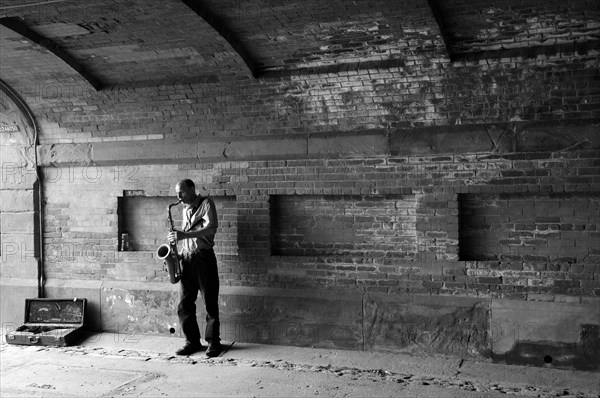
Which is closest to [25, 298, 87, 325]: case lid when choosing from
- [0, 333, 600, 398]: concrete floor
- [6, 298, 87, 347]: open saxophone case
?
[6, 298, 87, 347]: open saxophone case

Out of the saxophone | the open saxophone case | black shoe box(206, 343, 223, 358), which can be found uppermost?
the saxophone

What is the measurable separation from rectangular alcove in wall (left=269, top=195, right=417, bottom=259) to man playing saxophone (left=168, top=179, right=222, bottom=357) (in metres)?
0.88

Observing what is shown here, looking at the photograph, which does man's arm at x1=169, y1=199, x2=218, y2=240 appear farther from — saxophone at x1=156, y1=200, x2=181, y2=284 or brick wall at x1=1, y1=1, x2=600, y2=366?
brick wall at x1=1, y1=1, x2=600, y2=366

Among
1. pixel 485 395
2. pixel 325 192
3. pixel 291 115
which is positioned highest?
pixel 291 115

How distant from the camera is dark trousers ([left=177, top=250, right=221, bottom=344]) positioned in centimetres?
845

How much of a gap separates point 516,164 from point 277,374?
3.61 metres

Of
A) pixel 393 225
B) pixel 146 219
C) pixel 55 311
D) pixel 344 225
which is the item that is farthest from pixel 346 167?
pixel 55 311

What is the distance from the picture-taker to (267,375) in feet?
24.7

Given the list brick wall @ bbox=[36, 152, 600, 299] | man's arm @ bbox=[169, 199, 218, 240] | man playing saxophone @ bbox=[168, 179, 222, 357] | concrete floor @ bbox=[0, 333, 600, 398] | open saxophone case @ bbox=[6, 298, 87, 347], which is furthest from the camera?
open saxophone case @ bbox=[6, 298, 87, 347]

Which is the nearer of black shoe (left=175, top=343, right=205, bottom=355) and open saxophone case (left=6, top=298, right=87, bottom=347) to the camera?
black shoe (left=175, top=343, right=205, bottom=355)

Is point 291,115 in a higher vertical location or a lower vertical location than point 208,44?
lower

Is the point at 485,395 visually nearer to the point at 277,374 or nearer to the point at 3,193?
the point at 277,374

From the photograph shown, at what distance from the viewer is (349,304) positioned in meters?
8.35

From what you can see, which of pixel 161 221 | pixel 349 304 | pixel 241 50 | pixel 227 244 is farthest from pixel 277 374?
pixel 241 50
